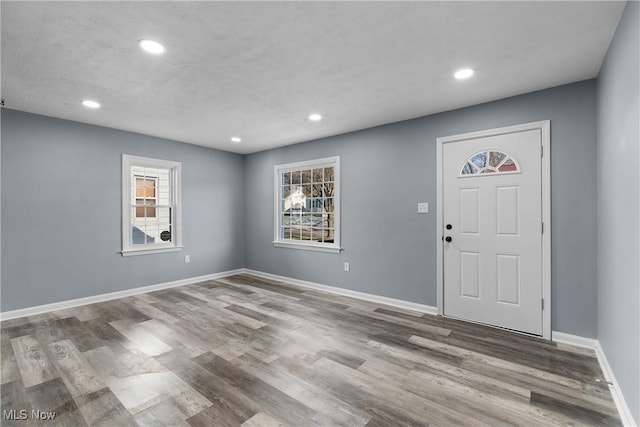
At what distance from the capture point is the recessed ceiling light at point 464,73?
2.59 metres

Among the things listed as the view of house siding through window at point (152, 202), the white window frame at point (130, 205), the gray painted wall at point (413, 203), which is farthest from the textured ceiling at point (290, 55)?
the view of house siding through window at point (152, 202)

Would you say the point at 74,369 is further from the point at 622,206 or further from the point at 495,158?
the point at 495,158

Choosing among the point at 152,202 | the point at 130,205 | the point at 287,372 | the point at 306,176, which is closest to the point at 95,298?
the point at 130,205

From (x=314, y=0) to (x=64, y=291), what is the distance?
4.57m

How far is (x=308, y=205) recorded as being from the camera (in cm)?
520

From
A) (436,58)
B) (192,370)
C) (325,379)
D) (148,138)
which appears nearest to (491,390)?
(325,379)

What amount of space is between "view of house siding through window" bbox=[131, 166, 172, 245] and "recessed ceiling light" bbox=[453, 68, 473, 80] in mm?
4586

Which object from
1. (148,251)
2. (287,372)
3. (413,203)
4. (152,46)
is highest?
(152,46)

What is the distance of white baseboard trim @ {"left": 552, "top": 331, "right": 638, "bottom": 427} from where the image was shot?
176cm

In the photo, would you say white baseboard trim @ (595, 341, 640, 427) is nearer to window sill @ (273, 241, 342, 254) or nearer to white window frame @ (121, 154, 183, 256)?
window sill @ (273, 241, 342, 254)

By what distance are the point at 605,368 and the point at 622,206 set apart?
4.47ft

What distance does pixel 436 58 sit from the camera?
2396 millimetres

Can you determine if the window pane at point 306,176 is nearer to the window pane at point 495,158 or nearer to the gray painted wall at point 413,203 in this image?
the gray painted wall at point 413,203

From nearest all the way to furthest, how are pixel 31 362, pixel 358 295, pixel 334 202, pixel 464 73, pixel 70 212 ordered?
pixel 31 362 < pixel 464 73 < pixel 70 212 < pixel 358 295 < pixel 334 202
